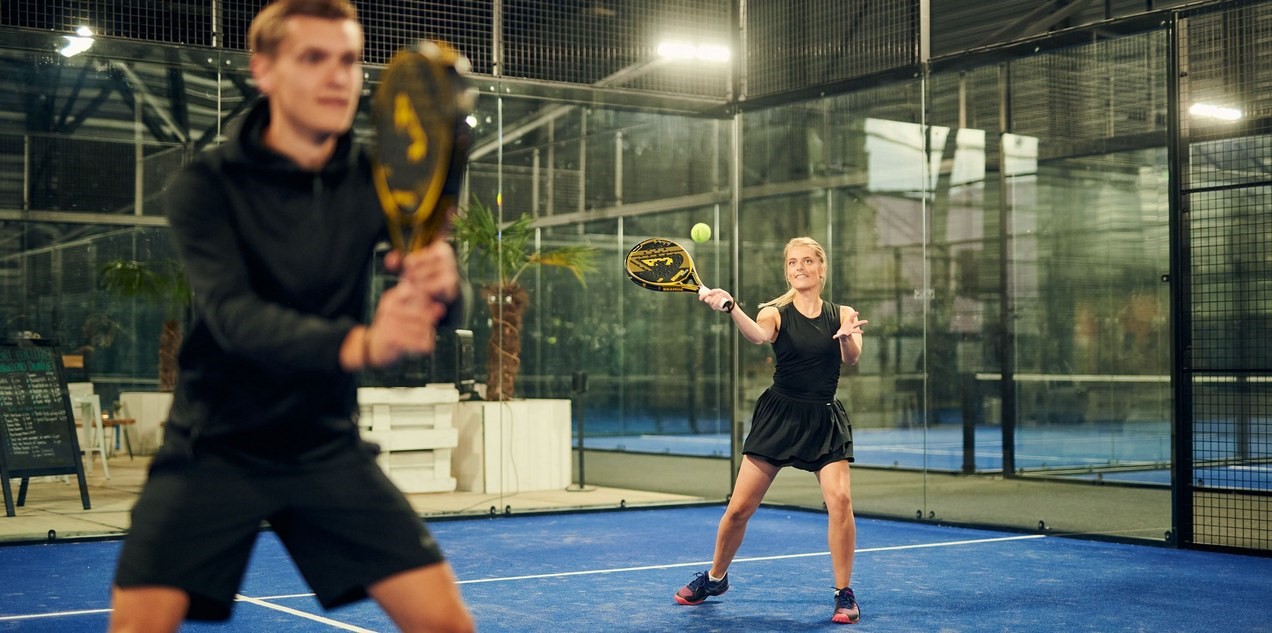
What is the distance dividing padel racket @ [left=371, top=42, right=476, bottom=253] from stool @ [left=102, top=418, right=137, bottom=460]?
34.5 ft

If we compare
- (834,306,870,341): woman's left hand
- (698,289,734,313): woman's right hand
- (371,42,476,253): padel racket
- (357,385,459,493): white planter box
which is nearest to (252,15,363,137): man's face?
(371,42,476,253): padel racket

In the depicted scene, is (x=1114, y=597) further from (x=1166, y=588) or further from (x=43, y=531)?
(x=43, y=531)

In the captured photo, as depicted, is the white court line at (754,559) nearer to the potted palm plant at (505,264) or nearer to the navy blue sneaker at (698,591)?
the navy blue sneaker at (698,591)

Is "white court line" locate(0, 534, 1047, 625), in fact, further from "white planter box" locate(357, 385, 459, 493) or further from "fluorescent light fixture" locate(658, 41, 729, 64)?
"fluorescent light fixture" locate(658, 41, 729, 64)

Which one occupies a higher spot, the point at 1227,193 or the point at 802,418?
the point at 1227,193

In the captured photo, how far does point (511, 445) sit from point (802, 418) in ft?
18.1

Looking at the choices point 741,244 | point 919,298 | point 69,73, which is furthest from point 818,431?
point 69,73

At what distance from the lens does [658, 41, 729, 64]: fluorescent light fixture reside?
11477 mm

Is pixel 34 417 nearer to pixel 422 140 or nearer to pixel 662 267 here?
pixel 662 267

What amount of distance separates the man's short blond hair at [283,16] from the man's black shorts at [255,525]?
782mm

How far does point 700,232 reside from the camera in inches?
454

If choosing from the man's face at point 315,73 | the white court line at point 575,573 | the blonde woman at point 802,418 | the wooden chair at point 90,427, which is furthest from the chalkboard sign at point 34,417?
the man's face at point 315,73

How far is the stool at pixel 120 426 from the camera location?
39.0ft

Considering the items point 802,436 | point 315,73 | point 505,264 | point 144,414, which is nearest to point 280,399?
point 315,73
